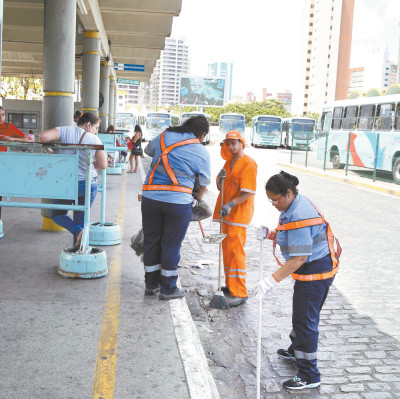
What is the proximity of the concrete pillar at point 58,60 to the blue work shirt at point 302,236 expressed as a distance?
5308 millimetres

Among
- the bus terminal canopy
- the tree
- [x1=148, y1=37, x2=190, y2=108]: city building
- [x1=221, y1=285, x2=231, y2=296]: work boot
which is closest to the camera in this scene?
[x1=221, y1=285, x2=231, y2=296]: work boot

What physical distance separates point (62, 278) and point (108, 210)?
482 centimetres

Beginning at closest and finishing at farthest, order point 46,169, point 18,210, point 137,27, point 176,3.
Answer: point 46,169 < point 18,210 < point 176,3 < point 137,27

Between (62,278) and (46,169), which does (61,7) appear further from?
(62,278)

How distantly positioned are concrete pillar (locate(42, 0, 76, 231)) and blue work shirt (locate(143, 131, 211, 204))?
10.9ft

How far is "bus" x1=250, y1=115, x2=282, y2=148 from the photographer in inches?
1818

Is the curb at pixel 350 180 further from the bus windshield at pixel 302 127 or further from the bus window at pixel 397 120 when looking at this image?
the bus windshield at pixel 302 127

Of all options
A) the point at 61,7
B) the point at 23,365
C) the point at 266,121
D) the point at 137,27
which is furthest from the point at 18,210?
the point at 266,121

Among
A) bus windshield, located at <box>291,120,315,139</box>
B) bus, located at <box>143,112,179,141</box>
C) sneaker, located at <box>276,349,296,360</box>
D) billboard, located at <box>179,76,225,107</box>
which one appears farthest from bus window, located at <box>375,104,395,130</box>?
billboard, located at <box>179,76,225,107</box>

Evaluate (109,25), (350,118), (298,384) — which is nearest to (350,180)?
(350,118)

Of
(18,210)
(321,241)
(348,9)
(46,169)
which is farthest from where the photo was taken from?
(348,9)

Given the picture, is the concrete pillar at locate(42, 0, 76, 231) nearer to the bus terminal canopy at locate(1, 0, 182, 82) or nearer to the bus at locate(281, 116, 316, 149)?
the bus terminal canopy at locate(1, 0, 182, 82)

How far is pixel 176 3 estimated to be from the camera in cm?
1489

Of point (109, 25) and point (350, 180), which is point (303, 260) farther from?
point (350, 180)
